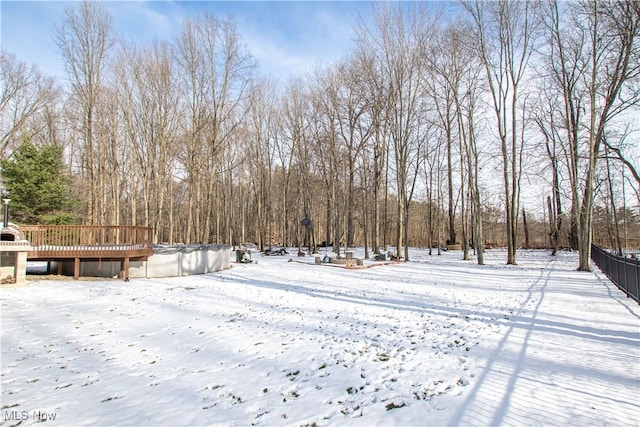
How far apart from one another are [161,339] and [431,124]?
2352cm

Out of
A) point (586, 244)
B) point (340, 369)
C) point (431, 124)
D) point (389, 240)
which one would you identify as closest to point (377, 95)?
point (431, 124)

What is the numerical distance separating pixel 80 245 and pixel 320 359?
434 inches

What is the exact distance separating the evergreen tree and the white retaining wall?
650 cm

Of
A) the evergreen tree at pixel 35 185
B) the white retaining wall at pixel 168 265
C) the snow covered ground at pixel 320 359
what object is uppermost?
the evergreen tree at pixel 35 185

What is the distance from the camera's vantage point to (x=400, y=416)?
3137 millimetres

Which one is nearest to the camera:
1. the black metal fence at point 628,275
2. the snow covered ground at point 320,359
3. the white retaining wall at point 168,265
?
the snow covered ground at point 320,359

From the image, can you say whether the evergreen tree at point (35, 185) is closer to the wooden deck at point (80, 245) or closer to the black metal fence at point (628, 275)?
the wooden deck at point (80, 245)

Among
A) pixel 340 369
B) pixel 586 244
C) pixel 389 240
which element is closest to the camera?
pixel 340 369

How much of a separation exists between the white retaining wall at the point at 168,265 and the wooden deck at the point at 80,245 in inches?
13.8

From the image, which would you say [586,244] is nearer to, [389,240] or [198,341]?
[198,341]

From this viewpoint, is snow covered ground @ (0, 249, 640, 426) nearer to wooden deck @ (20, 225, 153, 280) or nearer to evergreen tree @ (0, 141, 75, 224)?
wooden deck @ (20, 225, 153, 280)

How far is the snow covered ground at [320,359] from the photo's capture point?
328 centimetres

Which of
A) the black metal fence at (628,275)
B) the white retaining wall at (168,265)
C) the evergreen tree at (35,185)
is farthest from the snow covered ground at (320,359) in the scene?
the evergreen tree at (35,185)

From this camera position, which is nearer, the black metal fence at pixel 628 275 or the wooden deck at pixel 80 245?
the black metal fence at pixel 628 275
